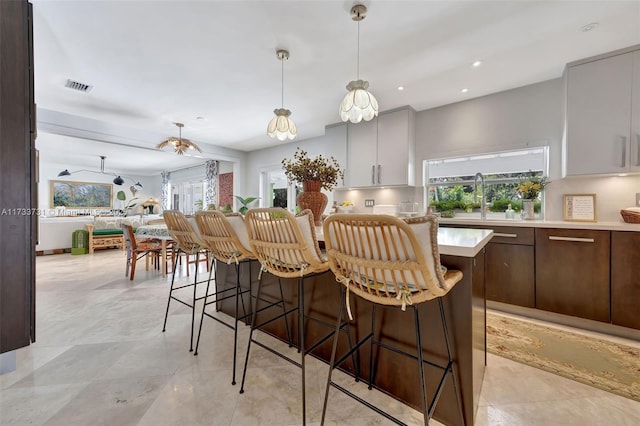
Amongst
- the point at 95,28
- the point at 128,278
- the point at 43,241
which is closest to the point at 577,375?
the point at 95,28

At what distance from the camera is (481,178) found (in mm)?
3307

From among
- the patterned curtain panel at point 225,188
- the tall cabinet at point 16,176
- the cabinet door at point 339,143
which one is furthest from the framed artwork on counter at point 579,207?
the patterned curtain panel at point 225,188

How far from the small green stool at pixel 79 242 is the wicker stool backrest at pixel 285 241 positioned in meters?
7.30

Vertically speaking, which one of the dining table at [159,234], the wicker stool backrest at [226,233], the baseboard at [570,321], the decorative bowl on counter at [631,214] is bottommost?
the baseboard at [570,321]

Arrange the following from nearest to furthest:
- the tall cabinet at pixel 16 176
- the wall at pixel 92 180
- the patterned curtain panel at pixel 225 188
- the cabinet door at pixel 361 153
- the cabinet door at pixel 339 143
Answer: the tall cabinet at pixel 16 176 → the cabinet door at pixel 361 153 → the cabinet door at pixel 339 143 → the patterned curtain panel at pixel 225 188 → the wall at pixel 92 180

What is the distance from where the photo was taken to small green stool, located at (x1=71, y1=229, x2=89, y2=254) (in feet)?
20.3

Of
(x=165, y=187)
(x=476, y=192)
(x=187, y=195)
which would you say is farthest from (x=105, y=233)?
(x=476, y=192)

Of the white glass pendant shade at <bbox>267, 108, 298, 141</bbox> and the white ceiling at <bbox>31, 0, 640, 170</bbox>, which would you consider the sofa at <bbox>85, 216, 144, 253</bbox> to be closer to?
the white ceiling at <bbox>31, 0, 640, 170</bbox>

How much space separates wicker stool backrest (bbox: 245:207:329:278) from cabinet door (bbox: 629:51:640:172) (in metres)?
3.01

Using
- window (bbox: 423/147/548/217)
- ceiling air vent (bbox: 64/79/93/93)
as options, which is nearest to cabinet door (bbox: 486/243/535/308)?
window (bbox: 423/147/548/217)

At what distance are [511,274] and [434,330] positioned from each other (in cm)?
192

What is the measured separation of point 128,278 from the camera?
4.05 meters

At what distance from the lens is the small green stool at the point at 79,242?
6.19 metres

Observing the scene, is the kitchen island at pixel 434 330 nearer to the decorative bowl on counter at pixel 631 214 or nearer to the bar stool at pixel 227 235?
the bar stool at pixel 227 235
